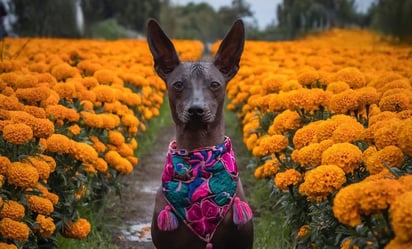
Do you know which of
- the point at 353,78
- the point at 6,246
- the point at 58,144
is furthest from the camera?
the point at 353,78

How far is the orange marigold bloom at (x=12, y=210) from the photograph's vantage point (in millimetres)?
3332

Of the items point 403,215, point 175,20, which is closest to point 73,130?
point 403,215

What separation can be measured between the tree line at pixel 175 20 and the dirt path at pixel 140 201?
2.49 m

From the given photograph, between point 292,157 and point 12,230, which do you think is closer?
point 12,230

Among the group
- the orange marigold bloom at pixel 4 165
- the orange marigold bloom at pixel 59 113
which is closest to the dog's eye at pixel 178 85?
the orange marigold bloom at pixel 4 165

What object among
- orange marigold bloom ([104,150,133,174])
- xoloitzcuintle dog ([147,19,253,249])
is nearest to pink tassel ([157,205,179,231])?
xoloitzcuintle dog ([147,19,253,249])

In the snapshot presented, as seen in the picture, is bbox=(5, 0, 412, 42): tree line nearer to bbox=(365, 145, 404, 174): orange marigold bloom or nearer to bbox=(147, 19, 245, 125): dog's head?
bbox=(147, 19, 245, 125): dog's head

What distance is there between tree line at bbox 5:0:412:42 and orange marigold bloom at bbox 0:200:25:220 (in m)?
3.44

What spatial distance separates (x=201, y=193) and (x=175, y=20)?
57.5m

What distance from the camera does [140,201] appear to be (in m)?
7.07

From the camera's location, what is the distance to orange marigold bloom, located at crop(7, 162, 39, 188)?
3.43 meters

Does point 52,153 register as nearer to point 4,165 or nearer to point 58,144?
point 58,144

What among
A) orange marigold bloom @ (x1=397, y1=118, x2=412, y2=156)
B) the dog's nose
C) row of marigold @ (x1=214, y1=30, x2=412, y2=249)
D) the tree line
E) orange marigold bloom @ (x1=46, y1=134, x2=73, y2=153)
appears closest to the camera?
row of marigold @ (x1=214, y1=30, x2=412, y2=249)

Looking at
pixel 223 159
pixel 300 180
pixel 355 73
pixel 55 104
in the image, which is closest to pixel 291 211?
pixel 300 180
